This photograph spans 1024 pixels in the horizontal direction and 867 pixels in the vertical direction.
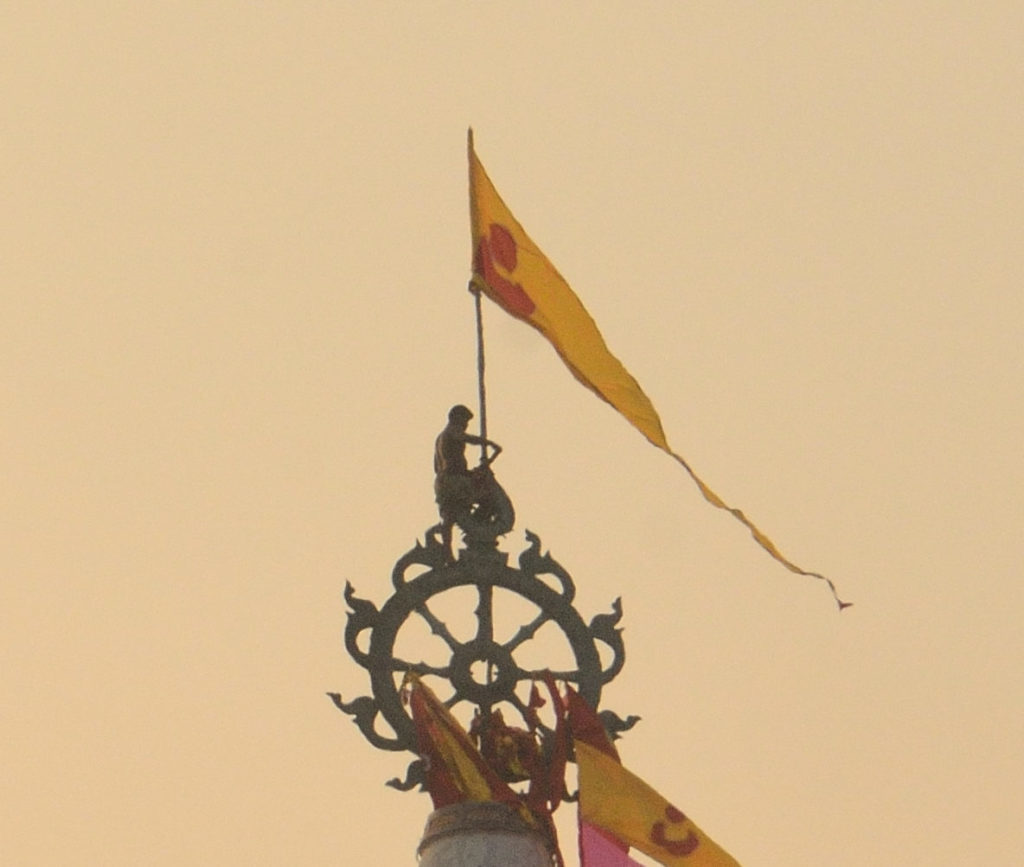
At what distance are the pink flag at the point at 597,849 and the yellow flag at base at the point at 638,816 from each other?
8 centimetres

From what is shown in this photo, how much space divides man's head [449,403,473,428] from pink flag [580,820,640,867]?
3.60 m

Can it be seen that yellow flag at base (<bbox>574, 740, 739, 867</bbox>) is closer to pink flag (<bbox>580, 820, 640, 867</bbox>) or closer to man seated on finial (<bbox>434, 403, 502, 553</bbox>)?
pink flag (<bbox>580, 820, 640, 867</bbox>)

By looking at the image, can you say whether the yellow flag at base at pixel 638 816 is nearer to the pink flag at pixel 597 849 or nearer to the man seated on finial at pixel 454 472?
the pink flag at pixel 597 849

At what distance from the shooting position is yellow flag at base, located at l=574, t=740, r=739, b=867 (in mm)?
21047

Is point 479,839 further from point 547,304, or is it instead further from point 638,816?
point 547,304

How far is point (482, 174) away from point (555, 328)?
5.01ft

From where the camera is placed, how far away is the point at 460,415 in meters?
22.7

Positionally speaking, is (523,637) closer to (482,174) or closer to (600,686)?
(600,686)

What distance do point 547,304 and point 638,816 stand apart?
4.96m

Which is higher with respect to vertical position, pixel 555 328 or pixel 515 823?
pixel 555 328

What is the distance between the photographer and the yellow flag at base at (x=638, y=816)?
829 inches

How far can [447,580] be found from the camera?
21.4 metres

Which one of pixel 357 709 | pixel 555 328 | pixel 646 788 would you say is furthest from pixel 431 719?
pixel 555 328

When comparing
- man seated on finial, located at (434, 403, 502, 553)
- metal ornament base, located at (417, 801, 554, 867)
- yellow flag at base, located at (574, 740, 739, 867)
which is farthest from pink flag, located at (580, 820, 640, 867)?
man seated on finial, located at (434, 403, 502, 553)
